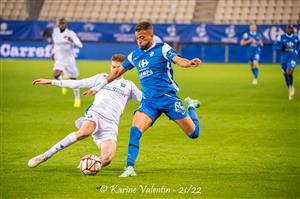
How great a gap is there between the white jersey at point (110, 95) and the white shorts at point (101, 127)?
62 millimetres

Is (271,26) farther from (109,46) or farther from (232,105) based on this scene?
(232,105)

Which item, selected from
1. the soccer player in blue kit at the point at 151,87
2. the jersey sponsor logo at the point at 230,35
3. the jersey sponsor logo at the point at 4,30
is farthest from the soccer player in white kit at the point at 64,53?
the jersey sponsor logo at the point at 4,30

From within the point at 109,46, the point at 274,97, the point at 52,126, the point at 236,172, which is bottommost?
the point at 109,46

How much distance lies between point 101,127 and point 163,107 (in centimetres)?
108

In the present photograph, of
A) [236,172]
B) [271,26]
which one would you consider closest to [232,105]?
[236,172]

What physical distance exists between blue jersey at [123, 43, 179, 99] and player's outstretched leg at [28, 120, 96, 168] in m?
1.02

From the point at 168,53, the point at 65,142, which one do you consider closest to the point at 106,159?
the point at 65,142

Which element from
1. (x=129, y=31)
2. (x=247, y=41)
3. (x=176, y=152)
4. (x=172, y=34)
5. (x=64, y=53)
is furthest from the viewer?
(x=129, y=31)

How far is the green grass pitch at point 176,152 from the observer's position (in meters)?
10.6

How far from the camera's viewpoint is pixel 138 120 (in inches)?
457

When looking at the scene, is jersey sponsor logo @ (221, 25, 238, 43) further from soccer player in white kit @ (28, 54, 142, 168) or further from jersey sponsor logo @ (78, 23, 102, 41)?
soccer player in white kit @ (28, 54, 142, 168)

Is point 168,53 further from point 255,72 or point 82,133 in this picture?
point 255,72

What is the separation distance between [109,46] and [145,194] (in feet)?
131

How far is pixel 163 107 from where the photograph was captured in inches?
457
